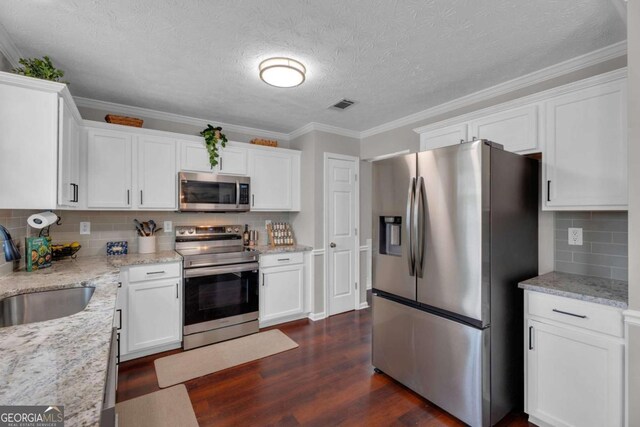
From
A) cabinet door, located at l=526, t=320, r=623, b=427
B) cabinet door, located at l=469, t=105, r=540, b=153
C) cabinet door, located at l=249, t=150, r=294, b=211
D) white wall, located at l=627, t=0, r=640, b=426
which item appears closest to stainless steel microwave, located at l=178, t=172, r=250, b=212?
cabinet door, located at l=249, t=150, r=294, b=211

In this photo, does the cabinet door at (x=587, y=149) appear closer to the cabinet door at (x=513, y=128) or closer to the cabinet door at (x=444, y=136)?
the cabinet door at (x=513, y=128)

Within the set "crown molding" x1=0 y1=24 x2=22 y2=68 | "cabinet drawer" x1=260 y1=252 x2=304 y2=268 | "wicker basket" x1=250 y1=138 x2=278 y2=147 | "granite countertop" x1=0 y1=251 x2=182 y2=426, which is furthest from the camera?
"wicker basket" x1=250 y1=138 x2=278 y2=147

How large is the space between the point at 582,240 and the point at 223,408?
2.86 meters

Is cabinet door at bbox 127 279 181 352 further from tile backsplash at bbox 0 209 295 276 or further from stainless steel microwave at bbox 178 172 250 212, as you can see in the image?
stainless steel microwave at bbox 178 172 250 212

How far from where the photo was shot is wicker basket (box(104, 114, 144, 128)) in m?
2.92

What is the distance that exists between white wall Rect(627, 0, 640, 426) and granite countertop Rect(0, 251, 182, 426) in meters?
2.21

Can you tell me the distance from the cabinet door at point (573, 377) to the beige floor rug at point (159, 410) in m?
2.22

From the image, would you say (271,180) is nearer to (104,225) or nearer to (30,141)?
(104,225)

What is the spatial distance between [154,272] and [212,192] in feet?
3.39

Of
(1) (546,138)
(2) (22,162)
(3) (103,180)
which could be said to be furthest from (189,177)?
(1) (546,138)

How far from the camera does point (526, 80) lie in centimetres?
247

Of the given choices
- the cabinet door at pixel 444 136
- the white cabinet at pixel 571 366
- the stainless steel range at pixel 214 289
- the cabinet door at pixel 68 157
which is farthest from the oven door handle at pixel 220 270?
the white cabinet at pixel 571 366

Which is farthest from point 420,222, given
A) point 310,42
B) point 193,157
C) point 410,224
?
point 193,157

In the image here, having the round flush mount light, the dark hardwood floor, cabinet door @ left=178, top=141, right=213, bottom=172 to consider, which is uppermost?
the round flush mount light
